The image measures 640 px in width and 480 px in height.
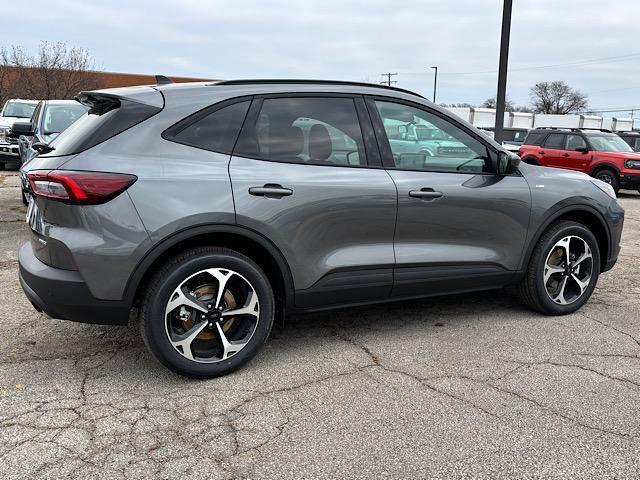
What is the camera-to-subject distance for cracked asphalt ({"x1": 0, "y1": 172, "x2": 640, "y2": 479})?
262cm

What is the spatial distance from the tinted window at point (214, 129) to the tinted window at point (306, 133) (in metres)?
0.07

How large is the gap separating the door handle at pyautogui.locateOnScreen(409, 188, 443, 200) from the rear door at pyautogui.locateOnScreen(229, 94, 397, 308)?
17 centimetres

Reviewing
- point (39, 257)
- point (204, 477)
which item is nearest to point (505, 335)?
point (204, 477)

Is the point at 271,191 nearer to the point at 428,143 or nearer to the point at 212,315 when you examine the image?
the point at 212,315

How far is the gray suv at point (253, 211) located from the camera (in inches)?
124

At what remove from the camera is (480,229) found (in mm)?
4215

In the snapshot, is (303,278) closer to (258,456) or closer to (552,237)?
(258,456)

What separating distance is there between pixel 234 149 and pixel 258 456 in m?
1.75

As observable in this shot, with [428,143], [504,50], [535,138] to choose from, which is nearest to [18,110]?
[504,50]

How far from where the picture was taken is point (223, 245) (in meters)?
3.51

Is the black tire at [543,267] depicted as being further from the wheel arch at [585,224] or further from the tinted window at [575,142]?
the tinted window at [575,142]

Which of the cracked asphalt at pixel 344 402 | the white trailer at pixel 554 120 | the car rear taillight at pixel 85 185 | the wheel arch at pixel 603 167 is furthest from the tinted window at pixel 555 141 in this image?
the white trailer at pixel 554 120

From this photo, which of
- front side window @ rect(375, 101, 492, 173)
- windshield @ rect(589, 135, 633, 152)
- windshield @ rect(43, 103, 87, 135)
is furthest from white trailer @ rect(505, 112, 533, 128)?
front side window @ rect(375, 101, 492, 173)

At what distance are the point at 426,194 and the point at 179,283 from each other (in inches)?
68.9
